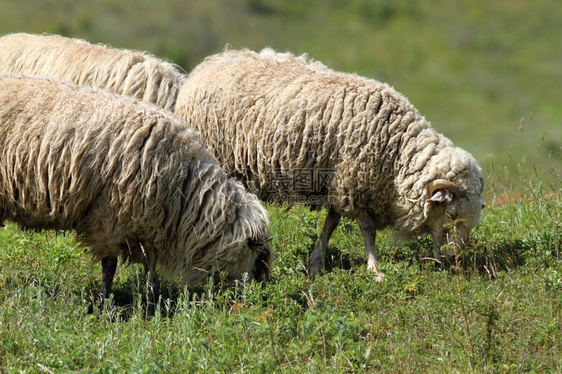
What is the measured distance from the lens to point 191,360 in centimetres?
446

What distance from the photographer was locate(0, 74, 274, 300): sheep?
524 cm

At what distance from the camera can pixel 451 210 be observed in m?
6.31

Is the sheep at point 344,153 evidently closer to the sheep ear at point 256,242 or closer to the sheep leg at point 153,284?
the sheep ear at point 256,242

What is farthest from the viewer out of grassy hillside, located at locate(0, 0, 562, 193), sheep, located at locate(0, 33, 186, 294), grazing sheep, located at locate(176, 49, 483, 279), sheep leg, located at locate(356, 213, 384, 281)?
grassy hillside, located at locate(0, 0, 562, 193)

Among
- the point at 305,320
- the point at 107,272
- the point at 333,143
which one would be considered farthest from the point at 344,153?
the point at 107,272

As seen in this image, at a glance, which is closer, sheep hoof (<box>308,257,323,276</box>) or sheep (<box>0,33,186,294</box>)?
sheep hoof (<box>308,257,323,276</box>)

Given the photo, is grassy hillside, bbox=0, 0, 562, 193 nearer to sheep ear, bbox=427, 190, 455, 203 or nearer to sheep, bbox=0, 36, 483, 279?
sheep, bbox=0, 36, 483, 279

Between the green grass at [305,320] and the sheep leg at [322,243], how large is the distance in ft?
0.44

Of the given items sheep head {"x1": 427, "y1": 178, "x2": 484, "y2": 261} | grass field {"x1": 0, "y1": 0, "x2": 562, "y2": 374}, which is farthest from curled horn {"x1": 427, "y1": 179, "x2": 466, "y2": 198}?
grass field {"x1": 0, "y1": 0, "x2": 562, "y2": 374}

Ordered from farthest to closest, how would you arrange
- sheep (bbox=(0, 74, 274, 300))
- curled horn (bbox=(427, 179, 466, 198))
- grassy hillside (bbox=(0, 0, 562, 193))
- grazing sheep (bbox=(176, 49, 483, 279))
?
grassy hillside (bbox=(0, 0, 562, 193)) < grazing sheep (bbox=(176, 49, 483, 279)) < curled horn (bbox=(427, 179, 466, 198)) < sheep (bbox=(0, 74, 274, 300))

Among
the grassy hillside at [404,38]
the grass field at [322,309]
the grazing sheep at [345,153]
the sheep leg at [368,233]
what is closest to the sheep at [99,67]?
the grazing sheep at [345,153]

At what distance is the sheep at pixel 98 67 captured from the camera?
7.75 metres

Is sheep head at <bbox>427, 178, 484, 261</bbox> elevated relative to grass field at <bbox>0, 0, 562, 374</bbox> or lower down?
elevated

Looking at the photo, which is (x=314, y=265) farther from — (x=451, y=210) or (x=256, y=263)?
(x=451, y=210)
